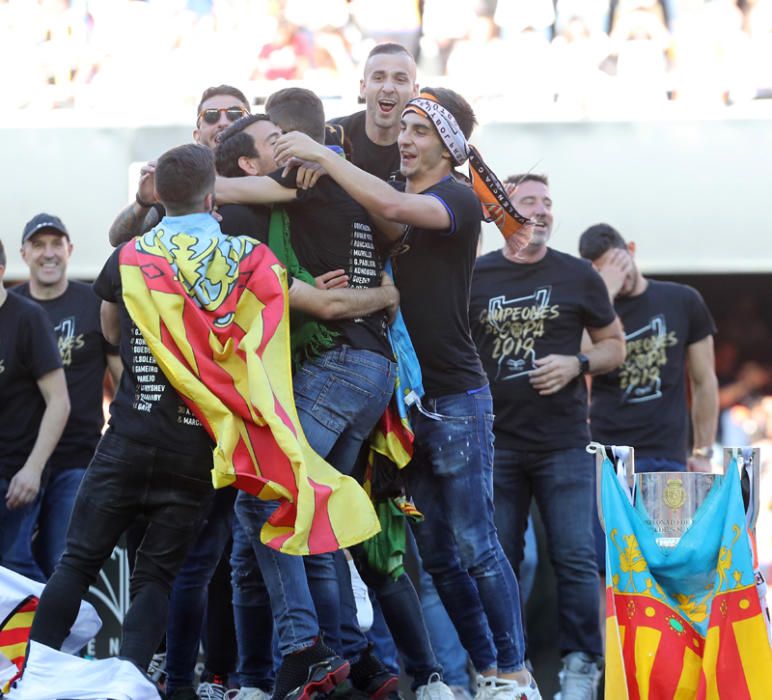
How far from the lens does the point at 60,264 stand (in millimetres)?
6480

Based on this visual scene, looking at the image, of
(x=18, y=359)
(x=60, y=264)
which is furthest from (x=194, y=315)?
(x=60, y=264)

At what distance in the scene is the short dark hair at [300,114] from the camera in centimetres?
439

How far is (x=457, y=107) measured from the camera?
490 centimetres

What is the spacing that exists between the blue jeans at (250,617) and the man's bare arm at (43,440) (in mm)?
1609

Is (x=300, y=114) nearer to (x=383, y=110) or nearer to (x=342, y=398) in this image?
(x=383, y=110)

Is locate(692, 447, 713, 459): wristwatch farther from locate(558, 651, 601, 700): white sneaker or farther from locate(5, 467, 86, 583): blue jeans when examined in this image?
locate(5, 467, 86, 583): blue jeans

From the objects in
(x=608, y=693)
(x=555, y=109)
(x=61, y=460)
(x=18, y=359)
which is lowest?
(x=608, y=693)

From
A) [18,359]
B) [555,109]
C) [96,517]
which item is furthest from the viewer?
[555,109]

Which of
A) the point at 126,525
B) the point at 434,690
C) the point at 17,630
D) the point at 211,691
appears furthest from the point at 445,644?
the point at 17,630

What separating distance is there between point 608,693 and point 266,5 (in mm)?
8062

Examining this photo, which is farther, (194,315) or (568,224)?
(568,224)

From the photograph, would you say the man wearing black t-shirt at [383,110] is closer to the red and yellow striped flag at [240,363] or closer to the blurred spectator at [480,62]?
the red and yellow striped flag at [240,363]

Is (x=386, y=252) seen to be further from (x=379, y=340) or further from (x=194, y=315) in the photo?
(x=194, y=315)

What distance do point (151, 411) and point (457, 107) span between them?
1580 mm
